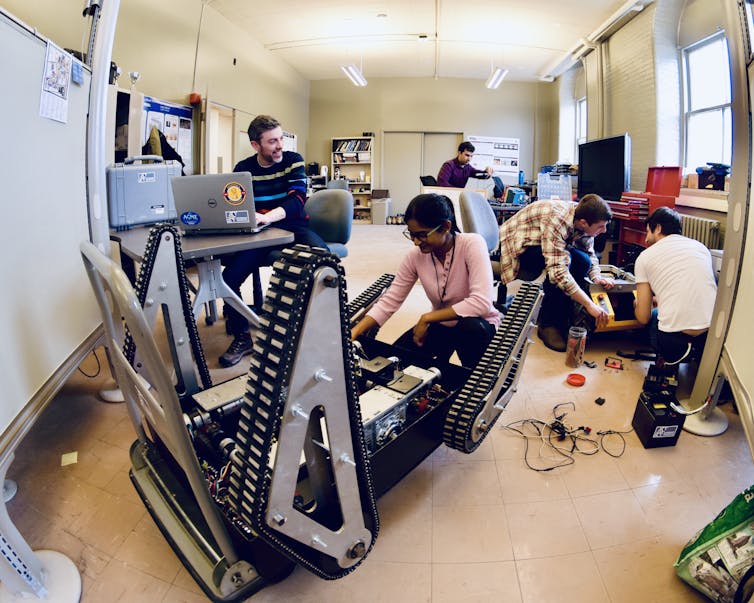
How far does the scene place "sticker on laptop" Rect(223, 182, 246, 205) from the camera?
1.92 metres

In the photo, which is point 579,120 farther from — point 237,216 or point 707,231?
point 237,216

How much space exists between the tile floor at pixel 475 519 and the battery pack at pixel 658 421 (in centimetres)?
4

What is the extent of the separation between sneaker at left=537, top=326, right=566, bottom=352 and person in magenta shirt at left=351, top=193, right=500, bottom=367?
3.59ft

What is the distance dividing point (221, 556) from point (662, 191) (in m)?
4.98

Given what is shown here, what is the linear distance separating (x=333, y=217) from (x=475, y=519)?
201cm

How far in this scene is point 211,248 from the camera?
173 centimetres

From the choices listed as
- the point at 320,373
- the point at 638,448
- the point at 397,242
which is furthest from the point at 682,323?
the point at 397,242

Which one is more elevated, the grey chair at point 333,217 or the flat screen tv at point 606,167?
the flat screen tv at point 606,167

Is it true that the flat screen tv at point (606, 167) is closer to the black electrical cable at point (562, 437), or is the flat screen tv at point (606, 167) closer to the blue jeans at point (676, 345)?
the blue jeans at point (676, 345)

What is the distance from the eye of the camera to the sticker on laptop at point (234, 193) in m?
1.92

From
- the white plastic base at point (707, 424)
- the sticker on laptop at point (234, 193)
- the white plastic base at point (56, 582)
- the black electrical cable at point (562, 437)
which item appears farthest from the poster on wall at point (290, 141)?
the white plastic base at point (56, 582)

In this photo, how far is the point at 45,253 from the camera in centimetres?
129

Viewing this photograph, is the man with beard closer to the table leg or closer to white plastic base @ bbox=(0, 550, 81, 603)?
the table leg

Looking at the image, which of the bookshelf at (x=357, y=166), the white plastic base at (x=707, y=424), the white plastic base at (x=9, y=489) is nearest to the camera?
the white plastic base at (x=9, y=489)
